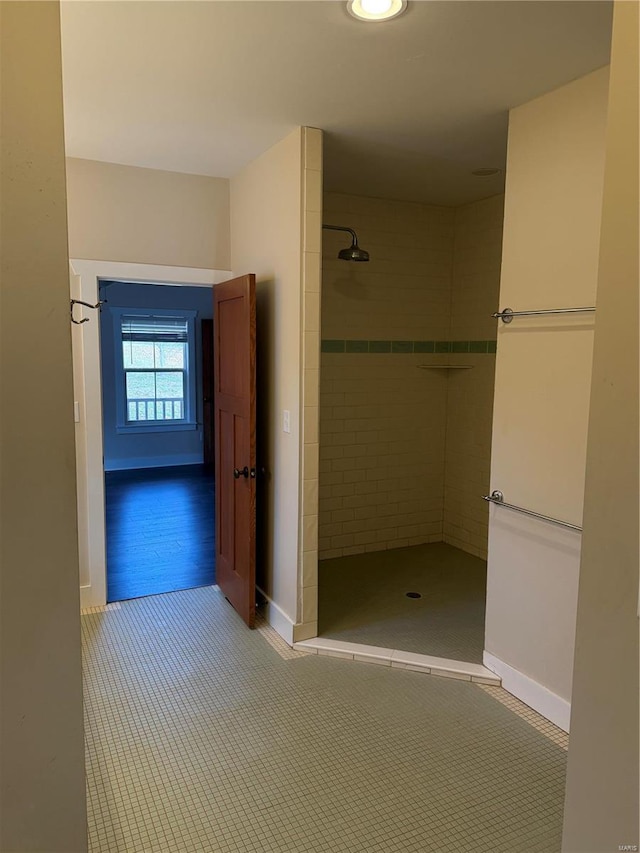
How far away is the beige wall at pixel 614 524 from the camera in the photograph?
2.90ft

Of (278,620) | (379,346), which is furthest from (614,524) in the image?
(379,346)

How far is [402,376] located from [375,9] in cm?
300

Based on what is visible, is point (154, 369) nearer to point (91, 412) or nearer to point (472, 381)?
point (91, 412)

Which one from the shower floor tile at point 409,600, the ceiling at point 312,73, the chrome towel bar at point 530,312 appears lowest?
the shower floor tile at point 409,600

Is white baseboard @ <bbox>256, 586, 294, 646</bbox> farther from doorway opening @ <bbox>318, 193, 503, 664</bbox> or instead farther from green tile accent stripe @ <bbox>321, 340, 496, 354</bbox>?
green tile accent stripe @ <bbox>321, 340, 496, 354</bbox>

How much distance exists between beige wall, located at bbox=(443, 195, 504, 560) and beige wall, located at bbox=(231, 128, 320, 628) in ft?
5.81

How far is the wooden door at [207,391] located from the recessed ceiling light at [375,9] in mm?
6368

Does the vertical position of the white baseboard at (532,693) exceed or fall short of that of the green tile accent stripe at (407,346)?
it falls short

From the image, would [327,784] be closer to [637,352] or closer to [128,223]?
[637,352]

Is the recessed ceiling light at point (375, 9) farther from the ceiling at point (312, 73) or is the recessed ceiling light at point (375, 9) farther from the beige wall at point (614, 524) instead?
the beige wall at point (614, 524)

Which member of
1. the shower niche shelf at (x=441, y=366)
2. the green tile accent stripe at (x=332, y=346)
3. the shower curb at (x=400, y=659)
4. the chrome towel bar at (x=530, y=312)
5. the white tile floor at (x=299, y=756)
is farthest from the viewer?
the shower niche shelf at (x=441, y=366)

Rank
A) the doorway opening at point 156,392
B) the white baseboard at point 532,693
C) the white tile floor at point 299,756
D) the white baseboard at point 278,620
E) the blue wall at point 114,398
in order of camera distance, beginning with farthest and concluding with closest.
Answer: the blue wall at point 114,398 → the doorway opening at point 156,392 → the white baseboard at point 278,620 → the white baseboard at point 532,693 → the white tile floor at point 299,756

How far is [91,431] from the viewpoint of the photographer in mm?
3594

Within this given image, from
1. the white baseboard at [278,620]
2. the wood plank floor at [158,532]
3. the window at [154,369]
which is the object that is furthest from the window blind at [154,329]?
the white baseboard at [278,620]
